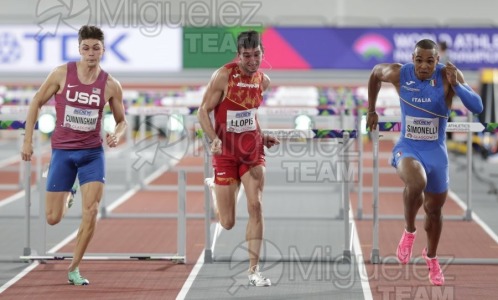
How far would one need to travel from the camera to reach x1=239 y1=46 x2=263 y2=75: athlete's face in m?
8.07

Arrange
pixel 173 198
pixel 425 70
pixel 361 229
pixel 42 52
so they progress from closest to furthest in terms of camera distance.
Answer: pixel 425 70
pixel 361 229
pixel 173 198
pixel 42 52

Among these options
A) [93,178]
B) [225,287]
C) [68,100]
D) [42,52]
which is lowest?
[225,287]

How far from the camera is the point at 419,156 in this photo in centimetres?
821

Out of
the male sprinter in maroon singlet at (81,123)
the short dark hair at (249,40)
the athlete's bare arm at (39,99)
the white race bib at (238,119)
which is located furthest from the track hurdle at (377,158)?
the athlete's bare arm at (39,99)

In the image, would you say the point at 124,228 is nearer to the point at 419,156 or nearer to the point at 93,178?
the point at 93,178

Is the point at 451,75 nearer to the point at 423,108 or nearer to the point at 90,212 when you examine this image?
the point at 423,108

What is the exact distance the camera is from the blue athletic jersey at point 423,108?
8.19 meters

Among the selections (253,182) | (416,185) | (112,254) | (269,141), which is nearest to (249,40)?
(269,141)

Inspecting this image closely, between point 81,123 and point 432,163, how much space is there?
2734 millimetres

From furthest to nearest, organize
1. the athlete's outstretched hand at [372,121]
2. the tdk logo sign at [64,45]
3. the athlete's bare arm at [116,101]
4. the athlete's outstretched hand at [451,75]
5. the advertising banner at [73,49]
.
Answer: the advertising banner at [73,49] < the tdk logo sign at [64,45] < the athlete's outstretched hand at [372,121] < the athlete's bare arm at [116,101] < the athlete's outstretched hand at [451,75]

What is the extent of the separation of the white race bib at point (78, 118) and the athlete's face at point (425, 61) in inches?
100

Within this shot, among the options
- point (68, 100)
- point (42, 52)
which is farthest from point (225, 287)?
point (42, 52)

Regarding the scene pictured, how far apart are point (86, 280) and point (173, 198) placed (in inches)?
242

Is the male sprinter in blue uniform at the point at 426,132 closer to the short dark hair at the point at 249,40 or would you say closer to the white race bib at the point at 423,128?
the white race bib at the point at 423,128
